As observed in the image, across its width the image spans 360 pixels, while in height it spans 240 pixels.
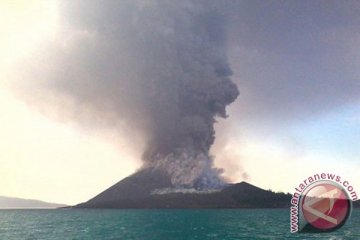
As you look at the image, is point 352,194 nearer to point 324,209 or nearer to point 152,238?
point 324,209

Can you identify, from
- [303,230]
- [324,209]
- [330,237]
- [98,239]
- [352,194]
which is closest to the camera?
[352,194]

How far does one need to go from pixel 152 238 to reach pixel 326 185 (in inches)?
1514

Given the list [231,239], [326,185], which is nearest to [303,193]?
[326,185]

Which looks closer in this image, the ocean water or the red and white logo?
the red and white logo

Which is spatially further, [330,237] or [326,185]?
[330,237]

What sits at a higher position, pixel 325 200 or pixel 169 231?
pixel 169 231

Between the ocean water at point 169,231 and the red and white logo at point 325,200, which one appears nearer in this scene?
the red and white logo at point 325,200

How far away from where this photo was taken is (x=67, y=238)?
75.2m

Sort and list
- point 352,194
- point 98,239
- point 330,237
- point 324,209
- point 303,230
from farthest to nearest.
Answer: point 303,230
point 98,239
point 330,237
point 324,209
point 352,194

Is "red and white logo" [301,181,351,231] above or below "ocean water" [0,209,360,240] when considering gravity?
below

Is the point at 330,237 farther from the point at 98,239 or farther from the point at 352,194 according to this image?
the point at 98,239

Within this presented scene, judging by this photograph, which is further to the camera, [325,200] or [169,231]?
[169,231]

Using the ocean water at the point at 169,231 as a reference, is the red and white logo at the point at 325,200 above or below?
below

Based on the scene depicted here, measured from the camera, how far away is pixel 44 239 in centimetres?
7444
